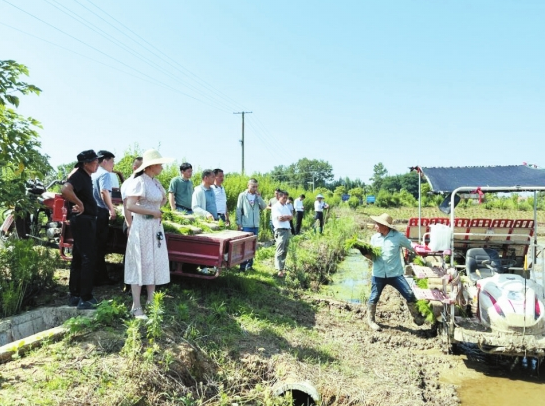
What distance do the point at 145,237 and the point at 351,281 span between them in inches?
277

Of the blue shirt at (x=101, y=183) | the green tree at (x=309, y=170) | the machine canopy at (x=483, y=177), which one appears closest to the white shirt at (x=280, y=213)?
the machine canopy at (x=483, y=177)

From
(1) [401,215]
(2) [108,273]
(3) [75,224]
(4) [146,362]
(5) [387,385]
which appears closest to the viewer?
(4) [146,362]

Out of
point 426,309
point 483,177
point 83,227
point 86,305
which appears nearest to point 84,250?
point 83,227

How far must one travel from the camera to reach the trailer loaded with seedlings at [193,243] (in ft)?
18.9

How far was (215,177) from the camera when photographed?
8508 mm

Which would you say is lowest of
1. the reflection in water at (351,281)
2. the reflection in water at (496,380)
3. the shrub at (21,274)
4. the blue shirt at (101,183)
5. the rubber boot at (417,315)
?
the reflection in water at (496,380)

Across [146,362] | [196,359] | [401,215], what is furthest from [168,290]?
[401,215]

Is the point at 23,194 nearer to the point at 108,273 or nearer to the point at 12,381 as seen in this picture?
the point at 108,273

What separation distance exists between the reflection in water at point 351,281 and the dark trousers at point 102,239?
4327 mm

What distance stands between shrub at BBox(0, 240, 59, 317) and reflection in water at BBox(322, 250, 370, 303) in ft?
16.6

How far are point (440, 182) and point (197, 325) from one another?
4455 mm

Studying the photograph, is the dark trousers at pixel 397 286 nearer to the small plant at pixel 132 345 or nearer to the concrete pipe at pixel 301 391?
the concrete pipe at pixel 301 391

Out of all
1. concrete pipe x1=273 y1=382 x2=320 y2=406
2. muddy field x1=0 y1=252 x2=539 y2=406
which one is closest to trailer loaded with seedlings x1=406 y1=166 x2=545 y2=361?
muddy field x1=0 y1=252 x2=539 y2=406

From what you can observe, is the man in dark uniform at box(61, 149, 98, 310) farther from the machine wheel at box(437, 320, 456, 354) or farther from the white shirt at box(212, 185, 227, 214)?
the machine wheel at box(437, 320, 456, 354)
